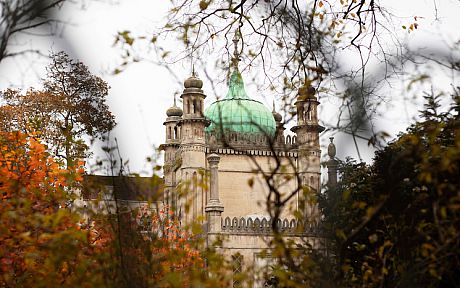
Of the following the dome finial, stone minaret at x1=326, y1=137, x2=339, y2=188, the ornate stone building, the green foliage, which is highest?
the dome finial

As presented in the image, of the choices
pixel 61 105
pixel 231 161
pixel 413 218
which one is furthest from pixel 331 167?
pixel 231 161

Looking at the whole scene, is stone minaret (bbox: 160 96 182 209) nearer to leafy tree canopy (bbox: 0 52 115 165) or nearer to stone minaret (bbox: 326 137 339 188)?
leafy tree canopy (bbox: 0 52 115 165)

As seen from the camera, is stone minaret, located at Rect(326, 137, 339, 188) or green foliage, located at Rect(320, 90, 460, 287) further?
stone minaret, located at Rect(326, 137, 339, 188)

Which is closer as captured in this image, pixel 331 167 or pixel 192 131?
pixel 331 167

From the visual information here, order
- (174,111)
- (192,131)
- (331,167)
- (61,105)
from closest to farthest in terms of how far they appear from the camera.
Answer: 1. (331,167)
2. (61,105)
3. (192,131)
4. (174,111)

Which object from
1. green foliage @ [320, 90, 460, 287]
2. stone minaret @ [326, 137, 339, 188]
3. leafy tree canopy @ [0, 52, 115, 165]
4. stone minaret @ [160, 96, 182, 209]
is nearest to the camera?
green foliage @ [320, 90, 460, 287]

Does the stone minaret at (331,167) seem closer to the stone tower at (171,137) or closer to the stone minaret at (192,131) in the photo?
the stone minaret at (192,131)

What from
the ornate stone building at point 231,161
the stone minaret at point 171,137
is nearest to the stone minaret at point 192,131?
the ornate stone building at point 231,161

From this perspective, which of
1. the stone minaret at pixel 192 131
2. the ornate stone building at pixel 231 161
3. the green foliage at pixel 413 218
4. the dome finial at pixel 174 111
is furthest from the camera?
the dome finial at pixel 174 111

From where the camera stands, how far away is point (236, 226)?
3603 cm

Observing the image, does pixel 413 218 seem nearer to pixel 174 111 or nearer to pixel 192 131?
pixel 192 131

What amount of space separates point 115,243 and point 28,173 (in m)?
6.07

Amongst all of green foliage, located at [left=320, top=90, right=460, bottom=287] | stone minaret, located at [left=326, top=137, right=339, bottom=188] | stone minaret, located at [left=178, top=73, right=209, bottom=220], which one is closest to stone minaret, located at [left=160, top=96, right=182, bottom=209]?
stone minaret, located at [left=178, top=73, right=209, bottom=220]

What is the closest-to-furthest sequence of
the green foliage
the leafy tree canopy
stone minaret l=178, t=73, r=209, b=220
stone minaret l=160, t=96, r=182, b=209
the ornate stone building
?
the green foliage, the leafy tree canopy, the ornate stone building, stone minaret l=178, t=73, r=209, b=220, stone minaret l=160, t=96, r=182, b=209
